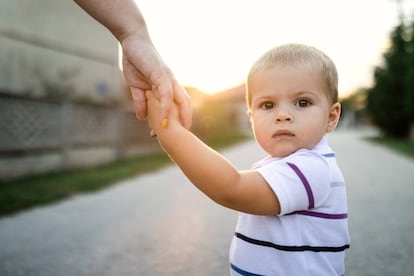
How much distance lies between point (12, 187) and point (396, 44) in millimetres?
24099

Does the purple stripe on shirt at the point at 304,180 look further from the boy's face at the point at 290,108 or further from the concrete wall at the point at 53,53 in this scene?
the concrete wall at the point at 53,53

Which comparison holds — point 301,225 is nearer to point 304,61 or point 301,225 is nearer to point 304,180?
point 304,180

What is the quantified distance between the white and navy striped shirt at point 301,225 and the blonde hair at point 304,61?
18 cm

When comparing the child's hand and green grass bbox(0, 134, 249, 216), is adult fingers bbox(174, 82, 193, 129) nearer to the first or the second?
the child's hand

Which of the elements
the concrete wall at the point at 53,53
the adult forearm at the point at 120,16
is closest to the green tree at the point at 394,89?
the concrete wall at the point at 53,53

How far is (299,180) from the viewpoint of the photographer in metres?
1.19

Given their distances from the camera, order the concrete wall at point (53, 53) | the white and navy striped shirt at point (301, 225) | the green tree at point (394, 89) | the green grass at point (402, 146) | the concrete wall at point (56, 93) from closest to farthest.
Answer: the white and navy striped shirt at point (301, 225), the concrete wall at point (56, 93), the concrete wall at point (53, 53), the green grass at point (402, 146), the green tree at point (394, 89)

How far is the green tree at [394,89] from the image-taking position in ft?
78.5

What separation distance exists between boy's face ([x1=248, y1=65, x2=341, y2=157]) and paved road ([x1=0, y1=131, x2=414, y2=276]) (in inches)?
60.3

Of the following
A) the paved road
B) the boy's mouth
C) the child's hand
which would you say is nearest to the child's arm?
the child's hand

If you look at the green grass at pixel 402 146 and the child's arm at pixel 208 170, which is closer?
the child's arm at pixel 208 170

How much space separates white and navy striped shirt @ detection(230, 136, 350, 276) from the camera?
3.92ft

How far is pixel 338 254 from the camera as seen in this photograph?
1354 mm

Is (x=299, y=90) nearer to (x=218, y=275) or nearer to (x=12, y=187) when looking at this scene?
(x=218, y=275)
